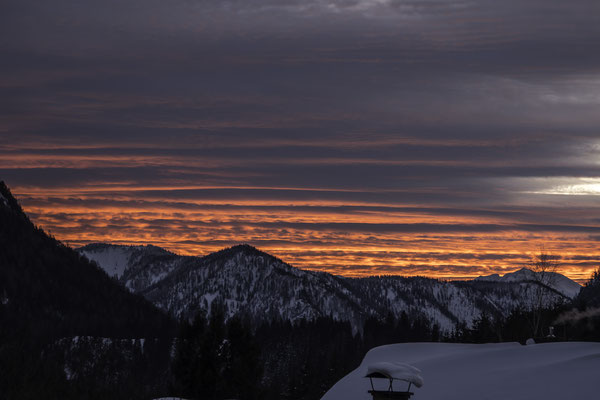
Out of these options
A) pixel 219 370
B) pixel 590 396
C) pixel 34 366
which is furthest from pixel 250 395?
pixel 34 366

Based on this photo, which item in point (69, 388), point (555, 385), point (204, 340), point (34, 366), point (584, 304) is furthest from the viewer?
point (34, 366)

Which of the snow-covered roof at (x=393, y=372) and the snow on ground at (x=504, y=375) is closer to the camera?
the snow-covered roof at (x=393, y=372)

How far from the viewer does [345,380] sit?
5134 centimetres

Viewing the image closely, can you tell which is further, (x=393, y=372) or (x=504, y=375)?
(x=504, y=375)

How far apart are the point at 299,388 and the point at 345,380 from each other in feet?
272

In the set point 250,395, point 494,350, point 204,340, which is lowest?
point 250,395

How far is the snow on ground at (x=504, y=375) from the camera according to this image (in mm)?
32938

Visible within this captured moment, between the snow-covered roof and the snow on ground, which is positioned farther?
the snow on ground

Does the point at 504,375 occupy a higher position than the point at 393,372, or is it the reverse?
the point at 393,372

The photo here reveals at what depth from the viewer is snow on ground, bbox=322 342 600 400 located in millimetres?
32938

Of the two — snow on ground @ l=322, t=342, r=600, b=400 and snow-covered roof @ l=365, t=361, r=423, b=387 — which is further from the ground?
snow-covered roof @ l=365, t=361, r=423, b=387

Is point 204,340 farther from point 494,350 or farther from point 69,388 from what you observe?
point 69,388

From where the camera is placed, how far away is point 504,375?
3844 centimetres

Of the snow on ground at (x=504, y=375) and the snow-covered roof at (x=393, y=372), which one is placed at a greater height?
the snow-covered roof at (x=393, y=372)
